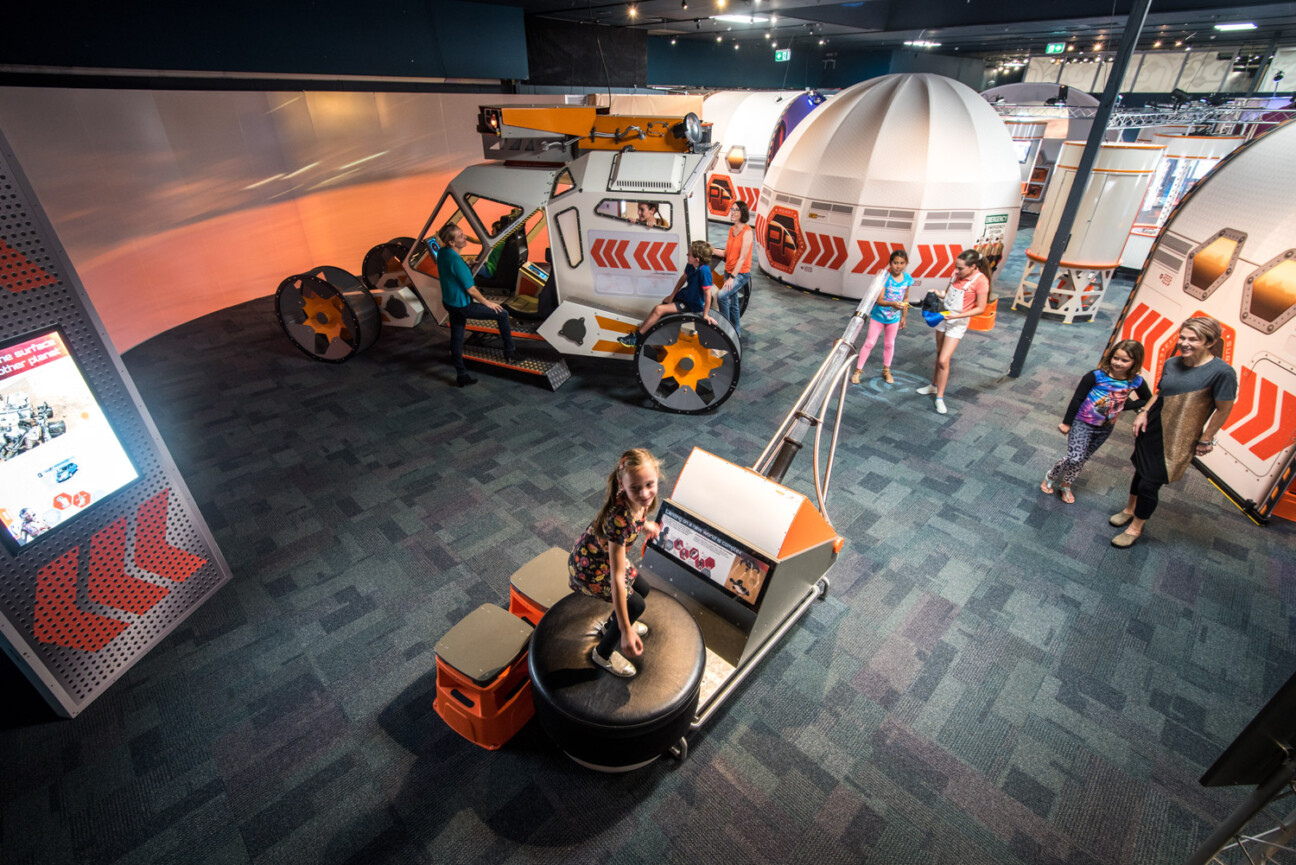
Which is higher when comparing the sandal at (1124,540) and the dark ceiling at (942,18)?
the dark ceiling at (942,18)

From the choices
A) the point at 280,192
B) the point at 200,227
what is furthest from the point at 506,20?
the point at 200,227

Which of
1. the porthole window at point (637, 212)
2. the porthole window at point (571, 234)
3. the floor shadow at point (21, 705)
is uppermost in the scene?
the porthole window at point (637, 212)

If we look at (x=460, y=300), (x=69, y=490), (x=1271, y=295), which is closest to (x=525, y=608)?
(x=69, y=490)

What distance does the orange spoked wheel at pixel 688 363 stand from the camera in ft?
18.3

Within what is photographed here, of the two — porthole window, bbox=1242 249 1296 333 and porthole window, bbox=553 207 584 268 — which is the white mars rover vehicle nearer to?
porthole window, bbox=553 207 584 268

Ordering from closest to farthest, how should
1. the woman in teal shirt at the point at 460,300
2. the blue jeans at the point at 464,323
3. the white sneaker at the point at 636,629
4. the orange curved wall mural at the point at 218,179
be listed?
the white sneaker at the point at 636,629 → the woman in teal shirt at the point at 460,300 → the blue jeans at the point at 464,323 → the orange curved wall mural at the point at 218,179

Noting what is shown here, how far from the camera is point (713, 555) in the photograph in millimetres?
3154

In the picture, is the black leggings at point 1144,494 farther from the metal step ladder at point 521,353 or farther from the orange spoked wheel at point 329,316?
the orange spoked wheel at point 329,316

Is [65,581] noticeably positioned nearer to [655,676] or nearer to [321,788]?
[321,788]

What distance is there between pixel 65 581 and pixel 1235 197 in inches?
358

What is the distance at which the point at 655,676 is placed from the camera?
2.57 m

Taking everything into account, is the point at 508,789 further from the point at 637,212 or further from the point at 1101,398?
the point at 637,212

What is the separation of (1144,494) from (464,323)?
21.0ft

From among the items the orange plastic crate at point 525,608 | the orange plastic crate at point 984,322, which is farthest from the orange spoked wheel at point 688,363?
the orange plastic crate at point 984,322
